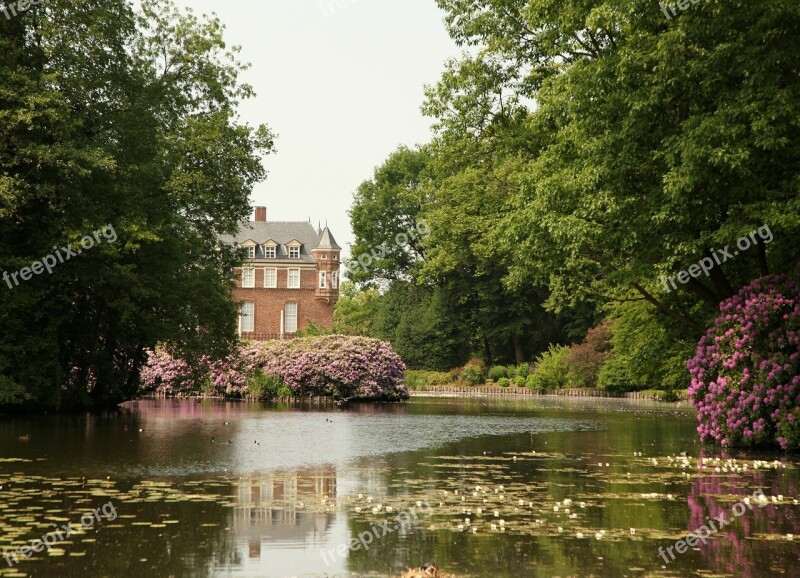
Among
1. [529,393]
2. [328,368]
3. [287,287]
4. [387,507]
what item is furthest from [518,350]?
[387,507]

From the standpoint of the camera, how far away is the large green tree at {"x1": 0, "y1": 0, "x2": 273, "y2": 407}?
23.4 m

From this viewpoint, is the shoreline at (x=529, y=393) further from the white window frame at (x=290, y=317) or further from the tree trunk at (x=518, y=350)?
the white window frame at (x=290, y=317)

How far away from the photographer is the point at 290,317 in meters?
96.1

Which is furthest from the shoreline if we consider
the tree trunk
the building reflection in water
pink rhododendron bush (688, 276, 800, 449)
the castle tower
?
the building reflection in water

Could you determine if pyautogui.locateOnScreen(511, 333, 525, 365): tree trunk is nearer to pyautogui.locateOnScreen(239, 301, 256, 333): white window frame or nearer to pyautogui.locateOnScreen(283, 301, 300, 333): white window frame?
pyautogui.locateOnScreen(283, 301, 300, 333): white window frame

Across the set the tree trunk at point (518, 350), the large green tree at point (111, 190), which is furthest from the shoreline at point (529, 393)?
the large green tree at point (111, 190)

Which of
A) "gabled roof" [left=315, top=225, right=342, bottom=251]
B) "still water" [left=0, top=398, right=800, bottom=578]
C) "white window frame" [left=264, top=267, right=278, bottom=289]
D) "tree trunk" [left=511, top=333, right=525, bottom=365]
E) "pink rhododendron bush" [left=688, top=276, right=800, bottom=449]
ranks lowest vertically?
"still water" [left=0, top=398, right=800, bottom=578]

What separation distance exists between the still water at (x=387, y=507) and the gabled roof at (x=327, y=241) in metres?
77.1

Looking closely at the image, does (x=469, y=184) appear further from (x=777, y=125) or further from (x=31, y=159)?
(x=777, y=125)

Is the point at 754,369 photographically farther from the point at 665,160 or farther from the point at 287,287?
the point at 287,287

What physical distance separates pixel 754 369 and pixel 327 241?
8192cm

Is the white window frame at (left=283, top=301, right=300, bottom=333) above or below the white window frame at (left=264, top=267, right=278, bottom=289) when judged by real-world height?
below

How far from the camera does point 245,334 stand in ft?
310

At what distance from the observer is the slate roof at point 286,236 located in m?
97.3
